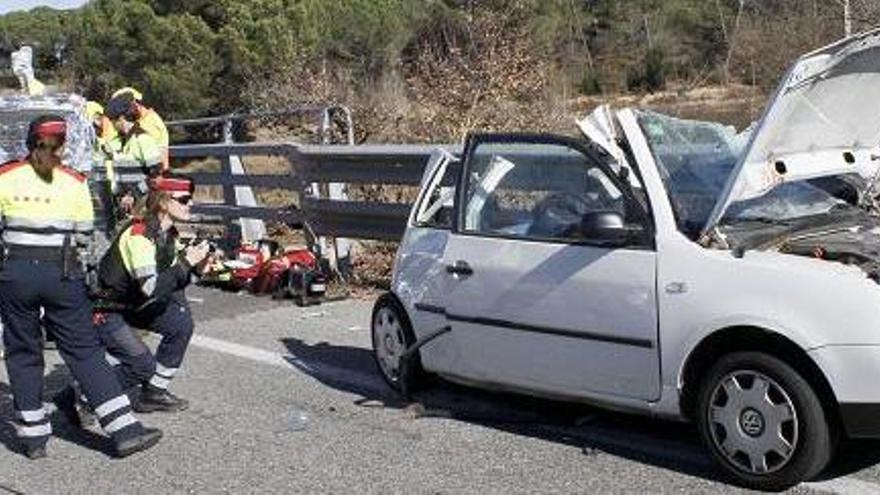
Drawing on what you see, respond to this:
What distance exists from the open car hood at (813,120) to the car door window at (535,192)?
529 mm

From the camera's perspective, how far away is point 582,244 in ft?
19.3

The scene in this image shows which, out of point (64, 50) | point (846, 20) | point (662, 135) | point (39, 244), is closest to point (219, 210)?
point (39, 244)

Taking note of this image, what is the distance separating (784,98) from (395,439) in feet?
8.20

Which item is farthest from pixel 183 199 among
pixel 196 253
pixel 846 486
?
pixel 846 486

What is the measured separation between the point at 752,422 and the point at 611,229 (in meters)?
1.02

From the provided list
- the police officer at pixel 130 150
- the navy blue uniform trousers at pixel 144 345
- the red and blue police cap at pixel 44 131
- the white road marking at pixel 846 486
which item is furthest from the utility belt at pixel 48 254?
the police officer at pixel 130 150

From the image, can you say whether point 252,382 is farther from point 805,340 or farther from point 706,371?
point 805,340

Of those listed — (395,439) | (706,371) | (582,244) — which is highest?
(582,244)

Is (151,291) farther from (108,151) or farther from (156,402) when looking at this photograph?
(108,151)

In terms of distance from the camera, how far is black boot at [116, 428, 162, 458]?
646cm

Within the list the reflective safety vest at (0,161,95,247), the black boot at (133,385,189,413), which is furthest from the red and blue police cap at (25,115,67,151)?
the black boot at (133,385,189,413)

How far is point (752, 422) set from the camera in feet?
17.1

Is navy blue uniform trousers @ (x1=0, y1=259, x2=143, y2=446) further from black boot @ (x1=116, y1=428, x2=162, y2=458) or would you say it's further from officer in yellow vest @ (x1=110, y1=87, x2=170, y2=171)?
officer in yellow vest @ (x1=110, y1=87, x2=170, y2=171)

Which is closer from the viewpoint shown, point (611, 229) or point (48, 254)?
point (611, 229)
